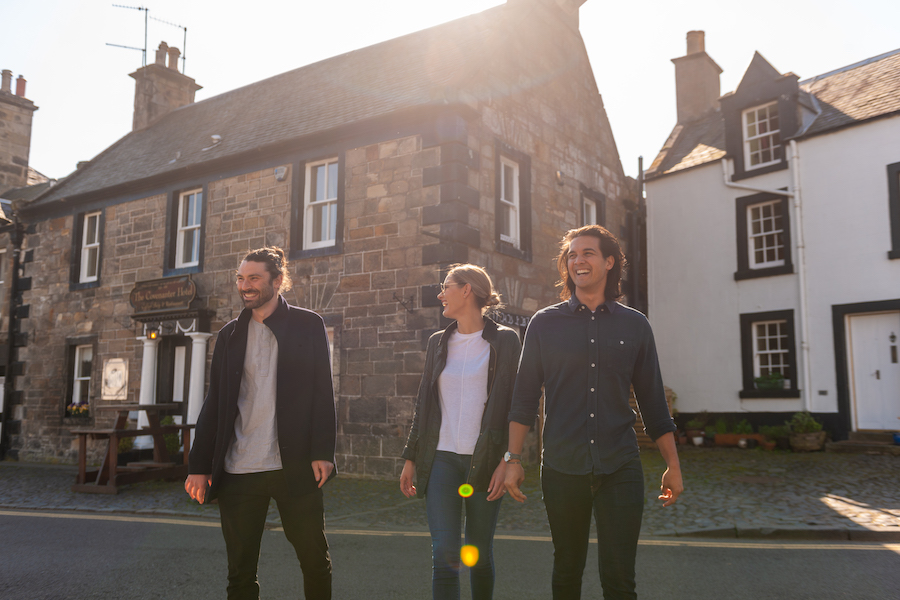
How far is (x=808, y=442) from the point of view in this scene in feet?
42.6

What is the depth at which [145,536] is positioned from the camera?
6.74 m

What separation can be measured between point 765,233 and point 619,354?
13795mm

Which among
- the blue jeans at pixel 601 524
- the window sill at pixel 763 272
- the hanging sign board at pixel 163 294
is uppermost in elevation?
the window sill at pixel 763 272

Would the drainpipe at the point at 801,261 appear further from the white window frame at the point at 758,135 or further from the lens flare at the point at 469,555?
the lens flare at the point at 469,555

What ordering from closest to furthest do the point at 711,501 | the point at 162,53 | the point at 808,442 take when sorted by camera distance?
the point at 711,501
the point at 808,442
the point at 162,53

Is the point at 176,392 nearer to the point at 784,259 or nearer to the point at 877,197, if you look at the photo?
the point at 784,259

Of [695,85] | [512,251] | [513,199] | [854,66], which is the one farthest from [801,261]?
[695,85]

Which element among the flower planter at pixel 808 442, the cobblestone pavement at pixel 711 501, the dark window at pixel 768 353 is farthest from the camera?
the dark window at pixel 768 353

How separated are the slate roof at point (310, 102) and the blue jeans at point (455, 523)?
8.19 metres

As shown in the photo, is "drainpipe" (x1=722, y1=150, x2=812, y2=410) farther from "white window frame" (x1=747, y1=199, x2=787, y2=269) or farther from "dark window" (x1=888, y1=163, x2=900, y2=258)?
"dark window" (x1=888, y1=163, x2=900, y2=258)

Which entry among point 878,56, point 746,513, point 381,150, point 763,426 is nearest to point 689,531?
point 746,513

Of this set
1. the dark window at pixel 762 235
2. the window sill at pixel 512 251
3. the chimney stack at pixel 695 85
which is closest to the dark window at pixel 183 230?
the window sill at pixel 512 251

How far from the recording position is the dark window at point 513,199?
12.0 metres

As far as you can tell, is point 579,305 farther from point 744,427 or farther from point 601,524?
point 744,427
